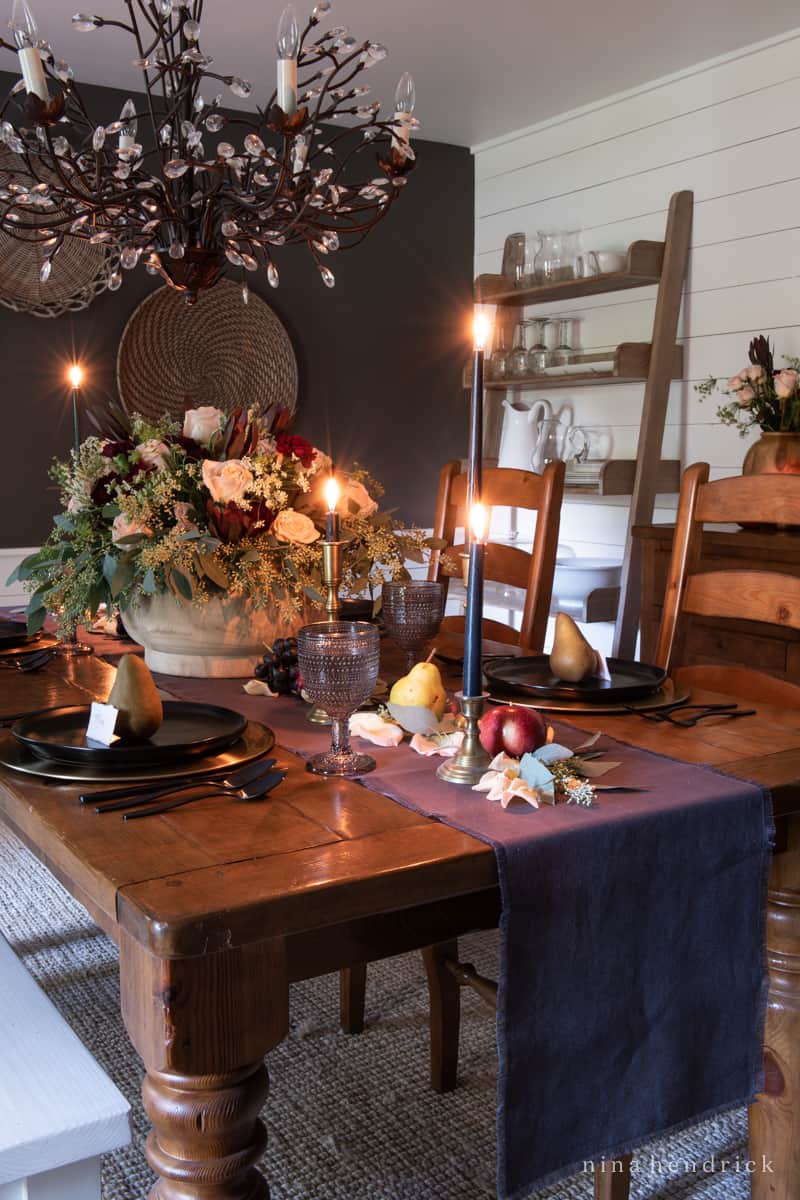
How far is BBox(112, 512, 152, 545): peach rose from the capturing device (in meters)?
1.62

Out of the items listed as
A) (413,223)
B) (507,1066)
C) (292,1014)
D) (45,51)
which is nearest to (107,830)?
(507,1066)

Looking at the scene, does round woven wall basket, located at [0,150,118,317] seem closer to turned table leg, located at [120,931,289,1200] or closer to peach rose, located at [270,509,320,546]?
peach rose, located at [270,509,320,546]

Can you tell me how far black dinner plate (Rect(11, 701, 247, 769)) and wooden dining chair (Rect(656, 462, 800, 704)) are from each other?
0.90 m

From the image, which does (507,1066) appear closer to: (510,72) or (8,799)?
(8,799)

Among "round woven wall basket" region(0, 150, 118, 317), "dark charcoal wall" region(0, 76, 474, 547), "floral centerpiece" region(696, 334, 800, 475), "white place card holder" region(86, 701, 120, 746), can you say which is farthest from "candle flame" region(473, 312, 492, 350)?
"dark charcoal wall" region(0, 76, 474, 547)

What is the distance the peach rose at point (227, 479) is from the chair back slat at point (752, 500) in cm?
84

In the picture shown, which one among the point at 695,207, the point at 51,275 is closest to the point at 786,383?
the point at 695,207

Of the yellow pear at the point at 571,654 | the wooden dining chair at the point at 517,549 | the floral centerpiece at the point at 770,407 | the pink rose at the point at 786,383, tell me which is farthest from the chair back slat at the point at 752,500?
the pink rose at the point at 786,383

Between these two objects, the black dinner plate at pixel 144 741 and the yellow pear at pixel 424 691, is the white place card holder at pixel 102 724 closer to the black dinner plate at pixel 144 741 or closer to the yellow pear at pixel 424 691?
the black dinner plate at pixel 144 741

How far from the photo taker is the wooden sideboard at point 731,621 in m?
2.63

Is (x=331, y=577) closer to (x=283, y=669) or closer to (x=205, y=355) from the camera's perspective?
(x=283, y=669)

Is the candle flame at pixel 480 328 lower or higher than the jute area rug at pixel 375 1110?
higher

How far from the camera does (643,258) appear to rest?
3654 mm

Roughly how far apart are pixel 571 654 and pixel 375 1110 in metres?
0.82
